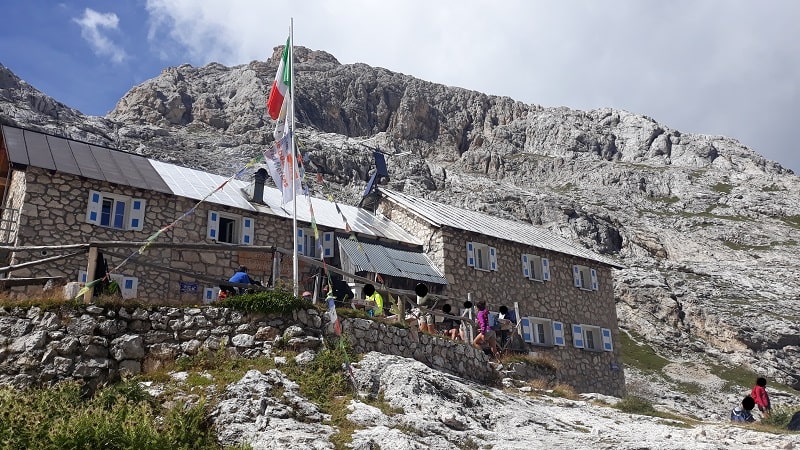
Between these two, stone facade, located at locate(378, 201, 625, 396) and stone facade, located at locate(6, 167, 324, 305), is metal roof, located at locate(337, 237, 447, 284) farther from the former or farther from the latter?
stone facade, located at locate(6, 167, 324, 305)

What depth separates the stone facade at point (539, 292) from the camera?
31.0m

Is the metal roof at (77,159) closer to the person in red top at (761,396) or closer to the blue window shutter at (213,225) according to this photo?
the blue window shutter at (213,225)

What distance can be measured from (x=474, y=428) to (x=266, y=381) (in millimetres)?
4329

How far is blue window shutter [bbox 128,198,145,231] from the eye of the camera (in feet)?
77.9

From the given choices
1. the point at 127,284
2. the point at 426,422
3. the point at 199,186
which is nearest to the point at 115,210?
the point at 127,284

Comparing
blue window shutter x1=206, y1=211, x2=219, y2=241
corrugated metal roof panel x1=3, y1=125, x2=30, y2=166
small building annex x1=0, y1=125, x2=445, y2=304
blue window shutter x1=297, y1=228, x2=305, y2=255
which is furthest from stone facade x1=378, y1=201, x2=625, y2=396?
corrugated metal roof panel x1=3, y1=125, x2=30, y2=166

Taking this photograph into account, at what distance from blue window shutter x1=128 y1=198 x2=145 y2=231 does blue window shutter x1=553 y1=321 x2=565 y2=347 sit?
20.1 metres

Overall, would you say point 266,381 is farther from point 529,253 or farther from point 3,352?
point 529,253

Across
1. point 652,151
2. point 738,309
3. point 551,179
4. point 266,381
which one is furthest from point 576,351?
point 652,151

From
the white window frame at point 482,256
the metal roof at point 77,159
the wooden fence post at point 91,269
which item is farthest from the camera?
the white window frame at point 482,256

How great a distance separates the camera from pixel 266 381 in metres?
12.9

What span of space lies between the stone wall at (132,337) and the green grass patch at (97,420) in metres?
0.57

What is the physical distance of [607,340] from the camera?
34.8 meters

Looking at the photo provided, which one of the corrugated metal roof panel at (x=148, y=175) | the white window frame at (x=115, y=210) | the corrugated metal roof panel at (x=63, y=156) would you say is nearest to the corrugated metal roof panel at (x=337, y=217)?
the corrugated metal roof panel at (x=148, y=175)
